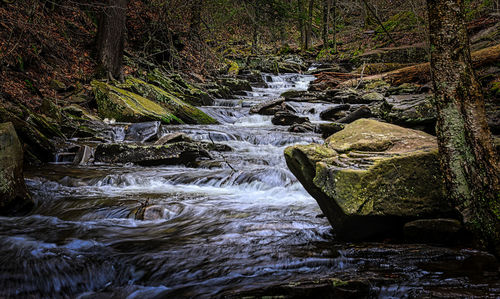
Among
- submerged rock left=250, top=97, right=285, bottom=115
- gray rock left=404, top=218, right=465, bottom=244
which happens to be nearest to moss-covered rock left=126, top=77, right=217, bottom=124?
submerged rock left=250, top=97, right=285, bottom=115

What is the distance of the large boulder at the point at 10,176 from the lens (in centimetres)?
416

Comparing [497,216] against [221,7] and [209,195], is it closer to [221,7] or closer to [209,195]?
[209,195]

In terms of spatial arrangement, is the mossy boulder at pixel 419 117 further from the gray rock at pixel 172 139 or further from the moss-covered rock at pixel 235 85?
the moss-covered rock at pixel 235 85

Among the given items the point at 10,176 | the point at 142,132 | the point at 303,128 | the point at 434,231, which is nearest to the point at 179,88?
the point at 142,132

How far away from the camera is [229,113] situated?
13891 millimetres

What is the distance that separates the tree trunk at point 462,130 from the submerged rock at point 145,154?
18.7 feet

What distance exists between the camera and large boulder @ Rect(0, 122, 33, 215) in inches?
164

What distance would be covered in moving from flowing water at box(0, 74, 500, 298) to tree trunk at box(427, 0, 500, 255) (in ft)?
1.51

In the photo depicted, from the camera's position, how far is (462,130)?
103 inches

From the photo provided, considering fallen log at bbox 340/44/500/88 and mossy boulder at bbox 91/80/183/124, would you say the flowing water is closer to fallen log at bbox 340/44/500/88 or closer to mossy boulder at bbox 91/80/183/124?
mossy boulder at bbox 91/80/183/124

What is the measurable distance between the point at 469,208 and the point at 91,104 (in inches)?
408

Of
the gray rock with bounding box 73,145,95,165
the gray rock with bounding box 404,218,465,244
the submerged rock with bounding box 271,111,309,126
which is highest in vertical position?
the submerged rock with bounding box 271,111,309,126

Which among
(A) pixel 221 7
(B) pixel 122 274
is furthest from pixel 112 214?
(A) pixel 221 7

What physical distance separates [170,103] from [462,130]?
10810 mm
